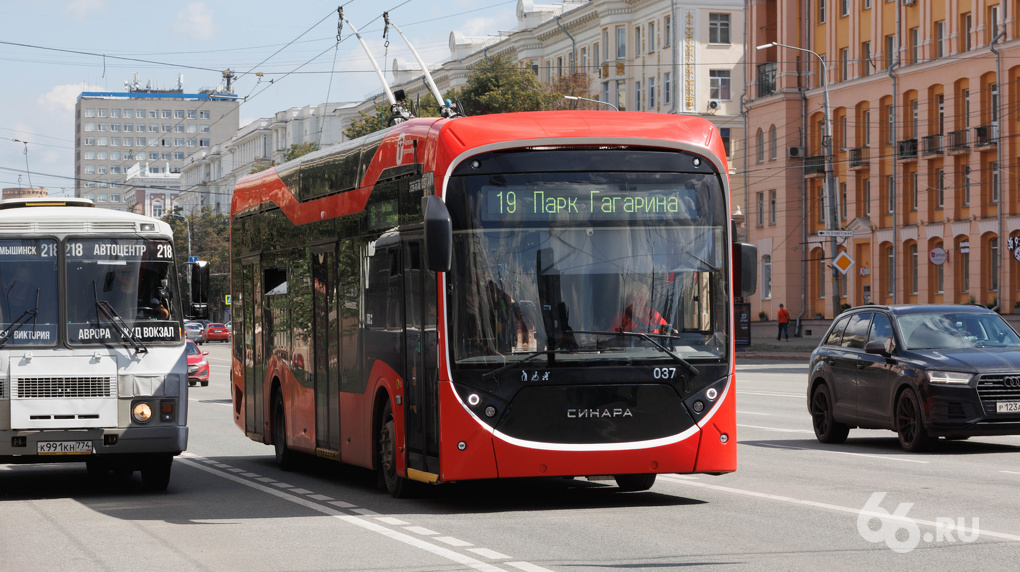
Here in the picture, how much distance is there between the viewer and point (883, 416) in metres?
18.2

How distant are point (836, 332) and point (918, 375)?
8.73 feet

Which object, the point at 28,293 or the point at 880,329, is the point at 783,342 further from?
the point at 28,293

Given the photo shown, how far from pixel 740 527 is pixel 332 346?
5236mm

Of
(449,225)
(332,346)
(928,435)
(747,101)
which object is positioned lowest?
(928,435)

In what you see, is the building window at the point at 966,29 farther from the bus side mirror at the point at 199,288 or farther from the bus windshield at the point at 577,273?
the bus windshield at the point at 577,273

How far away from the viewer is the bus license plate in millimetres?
13781

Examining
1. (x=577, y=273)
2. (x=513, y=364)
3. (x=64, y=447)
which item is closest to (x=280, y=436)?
(x=64, y=447)

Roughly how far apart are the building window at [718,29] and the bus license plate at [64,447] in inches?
2767

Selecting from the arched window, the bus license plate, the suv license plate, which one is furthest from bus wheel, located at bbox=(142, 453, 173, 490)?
the arched window

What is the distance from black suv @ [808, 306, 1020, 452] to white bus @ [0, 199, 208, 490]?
26.0 feet

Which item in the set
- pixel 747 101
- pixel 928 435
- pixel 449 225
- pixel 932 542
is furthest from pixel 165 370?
pixel 747 101

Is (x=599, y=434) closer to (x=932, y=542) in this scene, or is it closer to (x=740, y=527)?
(x=740, y=527)

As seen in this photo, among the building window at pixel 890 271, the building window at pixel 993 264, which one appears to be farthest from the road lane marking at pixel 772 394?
the building window at pixel 890 271

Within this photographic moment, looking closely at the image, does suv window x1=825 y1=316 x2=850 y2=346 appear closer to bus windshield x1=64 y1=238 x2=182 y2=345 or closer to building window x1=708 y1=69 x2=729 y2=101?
bus windshield x1=64 y1=238 x2=182 y2=345
